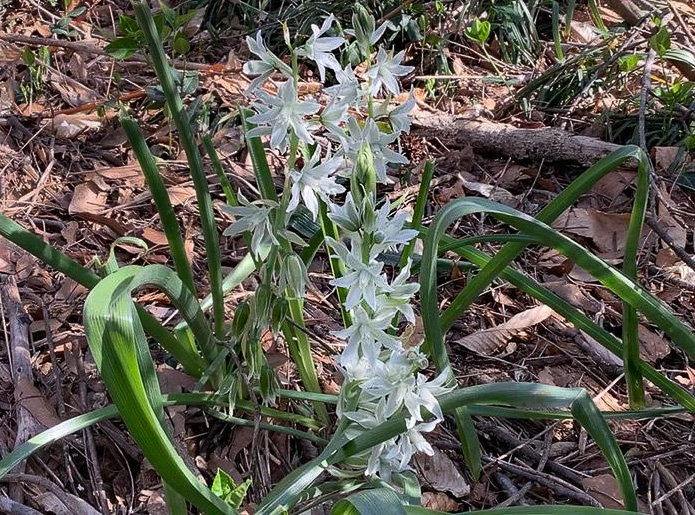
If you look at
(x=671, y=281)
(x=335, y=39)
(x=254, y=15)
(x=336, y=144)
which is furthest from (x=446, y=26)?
(x=335, y=39)

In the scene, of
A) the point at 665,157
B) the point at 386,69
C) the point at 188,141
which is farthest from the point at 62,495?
the point at 665,157

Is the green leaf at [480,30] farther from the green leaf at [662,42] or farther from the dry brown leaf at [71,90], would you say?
the dry brown leaf at [71,90]

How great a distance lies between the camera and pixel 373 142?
3.46 ft

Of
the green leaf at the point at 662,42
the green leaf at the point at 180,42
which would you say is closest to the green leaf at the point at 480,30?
the green leaf at the point at 662,42

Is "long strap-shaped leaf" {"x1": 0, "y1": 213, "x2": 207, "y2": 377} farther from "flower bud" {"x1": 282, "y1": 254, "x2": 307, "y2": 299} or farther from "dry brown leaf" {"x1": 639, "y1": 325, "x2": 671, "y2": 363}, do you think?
"dry brown leaf" {"x1": 639, "y1": 325, "x2": 671, "y2": 363}

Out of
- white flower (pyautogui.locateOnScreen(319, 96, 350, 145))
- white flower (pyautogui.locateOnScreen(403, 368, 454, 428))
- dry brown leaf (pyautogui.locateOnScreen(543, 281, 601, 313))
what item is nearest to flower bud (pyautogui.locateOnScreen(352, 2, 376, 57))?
white flower (pyautogui.locateOnScreen(319, 96, 350, 145))

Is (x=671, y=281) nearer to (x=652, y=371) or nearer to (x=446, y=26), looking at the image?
(x=652, y=371)

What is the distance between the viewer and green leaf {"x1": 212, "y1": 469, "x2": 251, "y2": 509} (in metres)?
1.16

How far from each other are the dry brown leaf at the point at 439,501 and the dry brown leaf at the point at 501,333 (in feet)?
1.43

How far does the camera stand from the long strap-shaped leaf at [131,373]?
0.84m

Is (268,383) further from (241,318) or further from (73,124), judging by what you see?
(73,124)

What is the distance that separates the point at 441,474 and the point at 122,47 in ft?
4.21

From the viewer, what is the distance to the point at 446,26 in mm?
3100

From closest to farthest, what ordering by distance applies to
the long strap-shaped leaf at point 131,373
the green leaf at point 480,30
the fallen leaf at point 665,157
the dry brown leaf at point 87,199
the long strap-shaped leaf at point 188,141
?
the long strap-shaped leaf at point 131,373
the long strap-shaped leaf at point 188,141
the dry brown leaf at point 87,199
the fallen leaf at point 665,157
the green leaf at point 480,30
